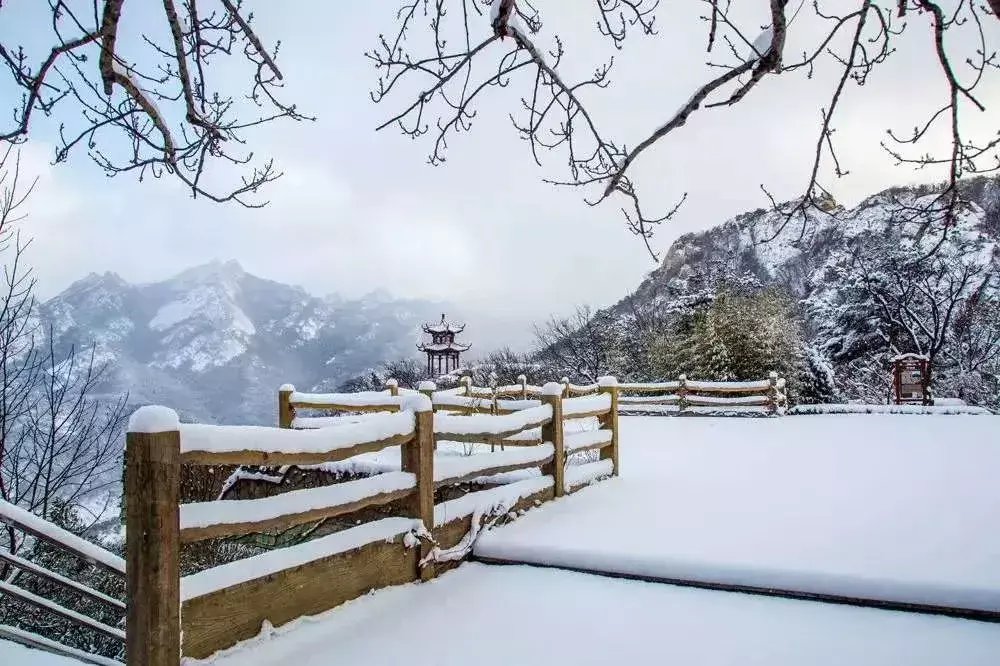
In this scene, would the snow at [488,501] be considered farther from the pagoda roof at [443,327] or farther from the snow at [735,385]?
the pagoda roof at [443,327]

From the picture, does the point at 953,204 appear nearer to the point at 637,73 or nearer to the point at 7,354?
the point at 637,73

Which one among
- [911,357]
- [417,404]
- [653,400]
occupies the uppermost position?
[417,404]

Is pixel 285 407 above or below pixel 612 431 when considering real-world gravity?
above

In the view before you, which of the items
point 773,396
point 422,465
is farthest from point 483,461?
point 773,396

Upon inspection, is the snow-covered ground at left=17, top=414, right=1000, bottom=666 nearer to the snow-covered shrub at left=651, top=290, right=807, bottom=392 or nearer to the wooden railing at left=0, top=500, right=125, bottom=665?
the wooden railing at left=0, top=500, right=125, bottom=665

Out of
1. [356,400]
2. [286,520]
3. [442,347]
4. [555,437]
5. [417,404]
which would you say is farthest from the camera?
[442,347]

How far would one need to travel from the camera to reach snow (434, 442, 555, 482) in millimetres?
4086

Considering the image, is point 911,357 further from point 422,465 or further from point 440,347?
point 440,347

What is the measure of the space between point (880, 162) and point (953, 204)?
2.43ft

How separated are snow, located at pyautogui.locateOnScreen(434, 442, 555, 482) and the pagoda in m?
38.6

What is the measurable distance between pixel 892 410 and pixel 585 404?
11.8m

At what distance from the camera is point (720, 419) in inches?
578

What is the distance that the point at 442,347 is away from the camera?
144 ft

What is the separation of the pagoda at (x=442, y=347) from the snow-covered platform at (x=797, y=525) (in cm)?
3594
